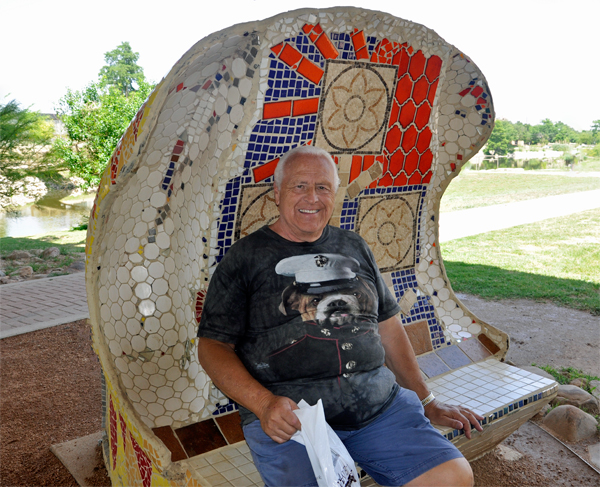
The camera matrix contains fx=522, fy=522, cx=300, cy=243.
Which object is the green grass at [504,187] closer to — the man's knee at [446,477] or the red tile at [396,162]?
the red tile at [396,162]

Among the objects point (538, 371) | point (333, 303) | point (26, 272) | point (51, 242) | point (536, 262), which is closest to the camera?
point (333, 303)

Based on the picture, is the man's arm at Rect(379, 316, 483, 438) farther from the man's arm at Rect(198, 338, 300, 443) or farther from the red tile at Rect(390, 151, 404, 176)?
the red tile at Rect(390, 151, 404, 176)

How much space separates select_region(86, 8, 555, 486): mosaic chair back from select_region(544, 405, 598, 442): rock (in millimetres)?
656

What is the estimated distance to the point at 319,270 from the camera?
219cm

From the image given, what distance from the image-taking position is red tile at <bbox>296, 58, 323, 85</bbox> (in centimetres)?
242

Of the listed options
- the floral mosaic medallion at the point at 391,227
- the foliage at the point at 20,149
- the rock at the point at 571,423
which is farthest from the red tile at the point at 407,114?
the foliage at the point at 20,149

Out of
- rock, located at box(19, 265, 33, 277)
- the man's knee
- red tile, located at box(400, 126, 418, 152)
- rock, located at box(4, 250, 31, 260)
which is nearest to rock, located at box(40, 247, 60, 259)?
rock, located at box(4, 250, 31, 260)

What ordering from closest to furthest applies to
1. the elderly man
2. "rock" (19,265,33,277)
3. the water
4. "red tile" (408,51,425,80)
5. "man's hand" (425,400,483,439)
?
the elderly man → "man's hand" (425,400,483,439) → "red tile" (408,51,425,80) → "rock" (19,265,33,277) → the water

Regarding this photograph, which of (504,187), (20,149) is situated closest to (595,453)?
(20,149)

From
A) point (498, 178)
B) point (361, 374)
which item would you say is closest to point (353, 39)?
point (361, 374)

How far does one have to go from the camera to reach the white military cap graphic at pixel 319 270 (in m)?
2.13

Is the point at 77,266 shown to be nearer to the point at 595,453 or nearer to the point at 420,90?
the point at 420,90

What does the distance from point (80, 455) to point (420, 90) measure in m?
2.76

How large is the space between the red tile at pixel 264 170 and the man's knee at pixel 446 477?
1.48 m
